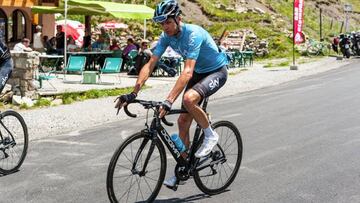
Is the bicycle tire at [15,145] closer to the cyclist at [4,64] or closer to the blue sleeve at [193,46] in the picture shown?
the cyclist at [4,64]

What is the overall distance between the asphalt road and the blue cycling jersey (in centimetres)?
135

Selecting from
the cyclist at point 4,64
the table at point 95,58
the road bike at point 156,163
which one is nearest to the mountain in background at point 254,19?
the table at point 95,58

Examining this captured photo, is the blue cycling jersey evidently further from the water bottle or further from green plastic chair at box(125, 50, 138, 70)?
green plastic chair at box(125, 50, 138, 70)

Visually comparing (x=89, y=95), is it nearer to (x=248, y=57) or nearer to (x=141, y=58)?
(x=141, y=58)

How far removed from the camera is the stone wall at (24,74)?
47.2 ft

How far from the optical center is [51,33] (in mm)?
30422

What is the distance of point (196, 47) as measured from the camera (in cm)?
→ 574

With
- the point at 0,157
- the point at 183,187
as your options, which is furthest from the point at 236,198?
the point at 0,157

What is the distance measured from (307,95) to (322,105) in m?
2.44

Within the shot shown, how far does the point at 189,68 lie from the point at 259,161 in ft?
9.26

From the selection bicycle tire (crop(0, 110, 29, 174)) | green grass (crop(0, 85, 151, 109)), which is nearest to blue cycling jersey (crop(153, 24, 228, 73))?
bicycle tire (crop(0, 110, 29, 174))

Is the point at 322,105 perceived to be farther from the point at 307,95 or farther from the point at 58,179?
the point at 58,179

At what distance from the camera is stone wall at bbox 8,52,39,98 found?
14398 millimetres

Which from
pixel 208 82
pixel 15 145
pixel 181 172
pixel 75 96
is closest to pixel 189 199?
pixel 181 172
